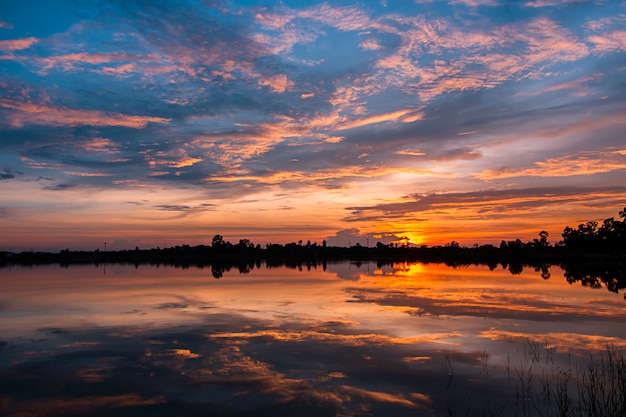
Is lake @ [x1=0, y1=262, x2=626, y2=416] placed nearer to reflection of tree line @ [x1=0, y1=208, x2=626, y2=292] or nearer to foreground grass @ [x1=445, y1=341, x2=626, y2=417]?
foreground grass @ [x1=445, y1=341, x2=626, y2=417]

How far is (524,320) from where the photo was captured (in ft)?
68.7

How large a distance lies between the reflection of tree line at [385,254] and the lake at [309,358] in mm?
71161

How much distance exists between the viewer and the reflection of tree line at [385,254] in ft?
363

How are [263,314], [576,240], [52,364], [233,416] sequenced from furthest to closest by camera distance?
[576,240], [263,314], [52,364], [233,416]

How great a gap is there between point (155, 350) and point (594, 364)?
13.2 m

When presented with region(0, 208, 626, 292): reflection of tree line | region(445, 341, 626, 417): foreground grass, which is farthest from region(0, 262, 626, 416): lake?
region(0, 208, 626, 292): reflection of tree line

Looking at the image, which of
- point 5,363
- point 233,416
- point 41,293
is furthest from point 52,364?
point 41,293

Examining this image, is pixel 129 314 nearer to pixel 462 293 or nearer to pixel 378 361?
pixel 378 361

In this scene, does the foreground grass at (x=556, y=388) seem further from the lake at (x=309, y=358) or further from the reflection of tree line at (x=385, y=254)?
the reflection of tree line at (x=385, y=254)

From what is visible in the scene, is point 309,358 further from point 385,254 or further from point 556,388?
point 385,254

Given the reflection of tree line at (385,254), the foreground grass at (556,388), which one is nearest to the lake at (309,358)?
the foreground grass at (556,388)

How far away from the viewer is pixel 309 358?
1426cm

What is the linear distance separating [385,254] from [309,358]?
15854 cm

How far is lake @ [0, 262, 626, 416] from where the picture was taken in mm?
10391
